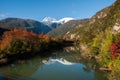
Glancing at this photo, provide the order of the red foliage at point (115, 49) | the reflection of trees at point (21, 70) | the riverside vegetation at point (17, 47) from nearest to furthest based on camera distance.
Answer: the red foliage at point (115, 49)
the reflection of trees at point (21, 70)
the riverside vegetation at point (17, 47)

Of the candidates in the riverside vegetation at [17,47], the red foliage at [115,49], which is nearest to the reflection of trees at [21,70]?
the riverside vegetation at [17,47]

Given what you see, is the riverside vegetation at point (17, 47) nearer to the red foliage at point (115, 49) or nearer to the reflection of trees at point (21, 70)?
the reflection of trees at point (21, 70)

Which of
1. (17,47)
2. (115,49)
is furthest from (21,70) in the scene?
(17,47)

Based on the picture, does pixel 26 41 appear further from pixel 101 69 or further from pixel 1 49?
pixel 101 69

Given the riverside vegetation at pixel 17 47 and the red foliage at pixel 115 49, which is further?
the riverside vegetation at pixel 17 47

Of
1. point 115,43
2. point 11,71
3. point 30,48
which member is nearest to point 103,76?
point 115,43

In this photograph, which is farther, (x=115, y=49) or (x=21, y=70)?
(x=21, y=70)

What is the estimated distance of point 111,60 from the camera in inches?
3206

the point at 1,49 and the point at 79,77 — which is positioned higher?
the point at 1,49

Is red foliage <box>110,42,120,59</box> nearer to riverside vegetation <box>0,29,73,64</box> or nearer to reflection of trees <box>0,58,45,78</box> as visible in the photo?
reflection of trees <box>0,58,45,78</box>

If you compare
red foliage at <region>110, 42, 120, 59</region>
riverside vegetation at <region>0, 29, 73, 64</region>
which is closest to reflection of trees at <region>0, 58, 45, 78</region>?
riverside vegetation at <region>0, 29, 73, 64</region>

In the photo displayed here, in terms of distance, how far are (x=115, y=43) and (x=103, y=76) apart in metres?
12.6

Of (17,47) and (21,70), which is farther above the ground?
(17,47)

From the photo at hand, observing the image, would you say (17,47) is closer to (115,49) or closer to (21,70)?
(21,70)
